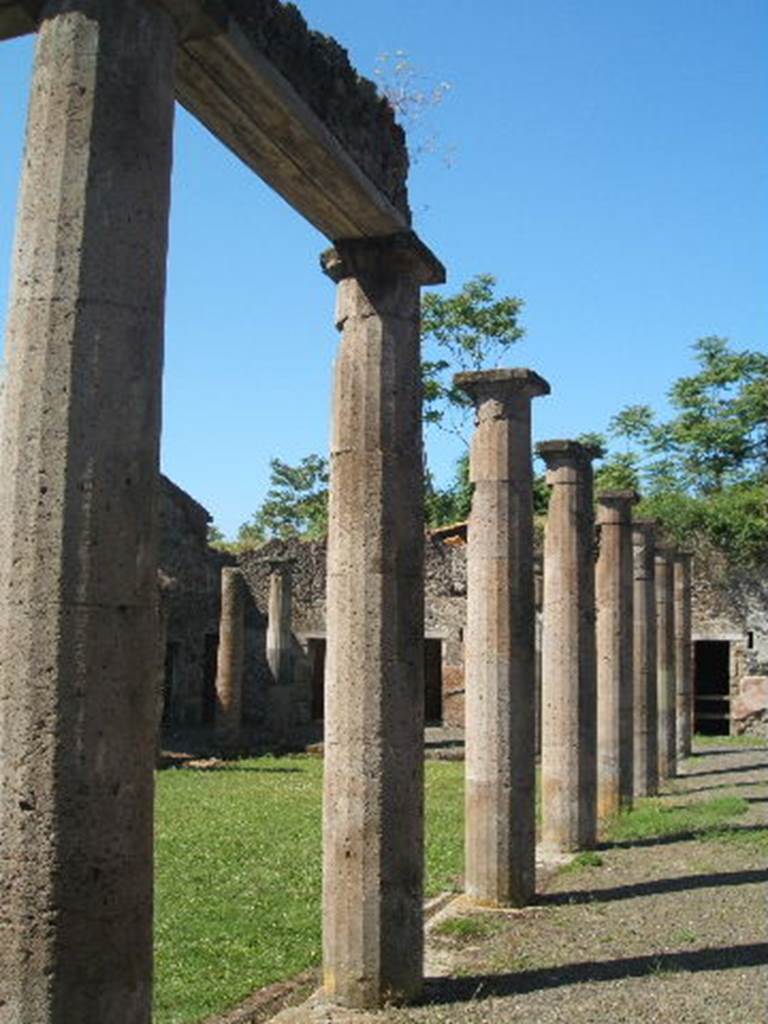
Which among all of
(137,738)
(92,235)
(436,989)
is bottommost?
(436,989)

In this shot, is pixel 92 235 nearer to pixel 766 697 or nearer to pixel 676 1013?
→ pixel 676 1013

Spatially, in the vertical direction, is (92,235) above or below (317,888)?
above

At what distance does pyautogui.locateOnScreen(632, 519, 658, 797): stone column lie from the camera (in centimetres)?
1524

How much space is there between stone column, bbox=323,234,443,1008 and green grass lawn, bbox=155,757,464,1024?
32.6 inches

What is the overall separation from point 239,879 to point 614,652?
613cm

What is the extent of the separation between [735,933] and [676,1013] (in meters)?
1.87

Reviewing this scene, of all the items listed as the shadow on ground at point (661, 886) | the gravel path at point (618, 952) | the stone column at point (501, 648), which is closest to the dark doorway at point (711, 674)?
the gravel path at point (618, 952)

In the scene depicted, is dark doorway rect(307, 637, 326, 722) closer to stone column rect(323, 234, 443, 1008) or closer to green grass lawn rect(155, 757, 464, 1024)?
green grass lawn rect(155, 757, 464, 1024)

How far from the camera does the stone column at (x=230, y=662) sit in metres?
22.3

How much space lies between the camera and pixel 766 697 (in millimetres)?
25047

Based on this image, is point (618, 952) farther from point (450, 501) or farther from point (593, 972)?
point (450, 501)

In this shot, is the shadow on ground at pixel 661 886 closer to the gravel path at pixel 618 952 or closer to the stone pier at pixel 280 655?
the gravel path at pixel 618 952

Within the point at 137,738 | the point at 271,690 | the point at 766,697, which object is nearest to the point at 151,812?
the point at 137,738

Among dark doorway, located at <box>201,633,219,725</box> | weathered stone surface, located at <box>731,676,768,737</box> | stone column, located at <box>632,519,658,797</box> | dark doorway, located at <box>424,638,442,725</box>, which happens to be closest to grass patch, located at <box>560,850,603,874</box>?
stone column, located at <box>632,519,658,797</box>
